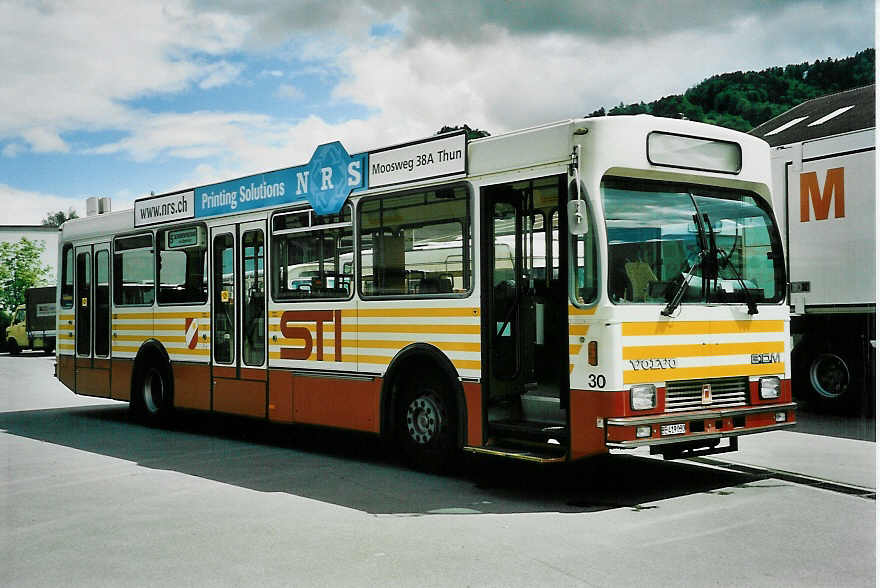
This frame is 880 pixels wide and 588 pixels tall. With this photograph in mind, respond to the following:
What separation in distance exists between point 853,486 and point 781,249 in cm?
212

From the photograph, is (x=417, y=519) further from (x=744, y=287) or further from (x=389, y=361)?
(x=744, y=287)

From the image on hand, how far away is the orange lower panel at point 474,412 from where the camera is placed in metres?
8.62

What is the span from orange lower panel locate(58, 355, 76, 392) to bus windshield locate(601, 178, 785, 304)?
10415 millimetres

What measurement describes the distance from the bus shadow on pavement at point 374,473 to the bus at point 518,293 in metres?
0.39

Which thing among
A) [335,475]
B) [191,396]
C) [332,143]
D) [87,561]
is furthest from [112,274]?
[87,561]

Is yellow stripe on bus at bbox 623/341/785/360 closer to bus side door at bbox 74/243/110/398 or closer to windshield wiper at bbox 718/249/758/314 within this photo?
windshield wiper at bbox 718/249/758/314

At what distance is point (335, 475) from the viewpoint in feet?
30.5

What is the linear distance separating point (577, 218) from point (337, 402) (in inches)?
151

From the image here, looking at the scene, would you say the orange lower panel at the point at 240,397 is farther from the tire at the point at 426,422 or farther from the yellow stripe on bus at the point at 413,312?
the tire at the point at 426,422

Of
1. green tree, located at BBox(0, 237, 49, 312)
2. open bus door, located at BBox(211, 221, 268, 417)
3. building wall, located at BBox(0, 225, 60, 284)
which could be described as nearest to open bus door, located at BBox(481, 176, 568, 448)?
open bus door, located at BBox(211, 221, 268, 417)

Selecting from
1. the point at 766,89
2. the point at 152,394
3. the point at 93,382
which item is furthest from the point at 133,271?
the point at 766,89

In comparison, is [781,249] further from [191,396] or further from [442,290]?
[191,396]

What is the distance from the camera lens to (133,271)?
1395 centimetres

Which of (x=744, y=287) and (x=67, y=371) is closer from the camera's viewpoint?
(x=744, y=287)
